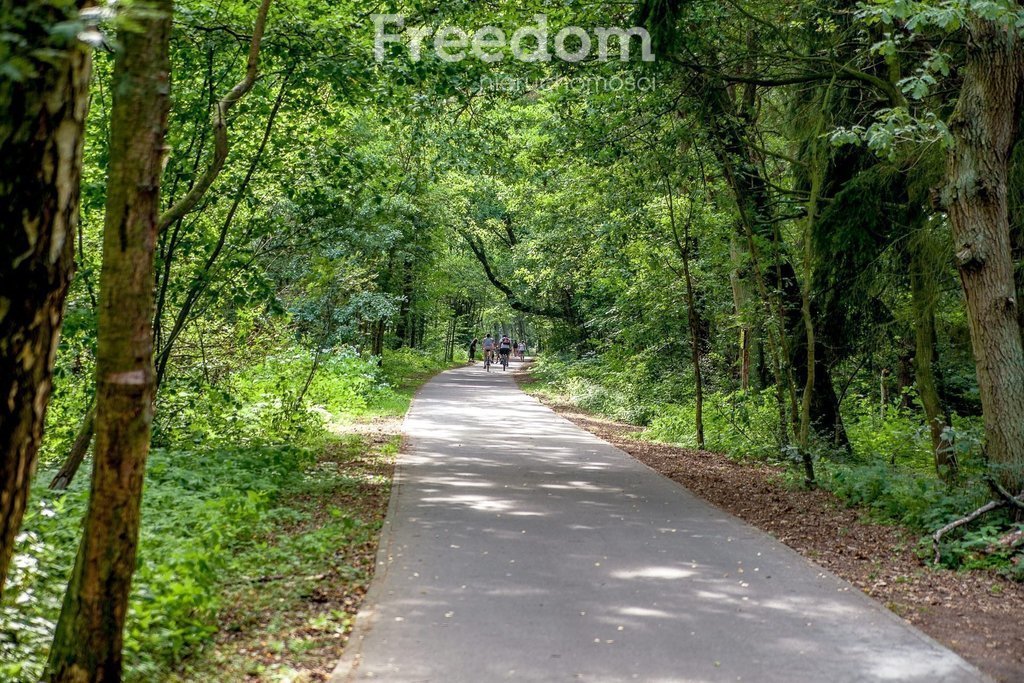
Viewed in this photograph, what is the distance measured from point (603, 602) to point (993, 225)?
556cm

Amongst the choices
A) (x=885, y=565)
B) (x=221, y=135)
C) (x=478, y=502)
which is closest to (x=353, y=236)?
(x=478, y=502)

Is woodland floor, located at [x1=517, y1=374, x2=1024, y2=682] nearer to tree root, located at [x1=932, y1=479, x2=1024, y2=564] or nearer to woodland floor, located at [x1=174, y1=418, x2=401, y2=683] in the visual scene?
tree root, located at [x1=932, y1=479, x2=1024, y2=564]

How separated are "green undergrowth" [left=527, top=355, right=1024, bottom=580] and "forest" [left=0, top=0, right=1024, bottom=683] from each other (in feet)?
0.24

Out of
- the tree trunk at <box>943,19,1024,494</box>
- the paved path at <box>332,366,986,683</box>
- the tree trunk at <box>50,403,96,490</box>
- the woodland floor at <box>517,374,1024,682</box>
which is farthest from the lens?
the tree trunk at <box>943,19,1024,494</box>

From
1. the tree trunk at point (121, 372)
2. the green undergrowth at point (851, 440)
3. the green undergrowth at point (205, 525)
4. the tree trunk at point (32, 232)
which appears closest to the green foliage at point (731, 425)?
the green undergrowth at point (851, 440)

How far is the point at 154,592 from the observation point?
17.1 ft

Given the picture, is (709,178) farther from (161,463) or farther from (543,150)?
(161,463)

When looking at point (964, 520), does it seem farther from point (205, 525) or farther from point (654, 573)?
point (205, 525)

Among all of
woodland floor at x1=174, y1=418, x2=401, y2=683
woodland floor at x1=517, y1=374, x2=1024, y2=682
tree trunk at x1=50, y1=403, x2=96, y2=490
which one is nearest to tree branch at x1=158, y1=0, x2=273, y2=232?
tree trunk at x1=50, y1=403, x2=96, y2=490

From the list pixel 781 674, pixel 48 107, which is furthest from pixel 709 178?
pixel 48 107

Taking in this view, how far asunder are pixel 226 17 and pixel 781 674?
354 inches

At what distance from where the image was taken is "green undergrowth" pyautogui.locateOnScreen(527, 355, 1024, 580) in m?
8.36

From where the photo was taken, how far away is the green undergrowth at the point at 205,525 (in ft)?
16.0

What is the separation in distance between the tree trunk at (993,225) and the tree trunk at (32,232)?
26.9ft
